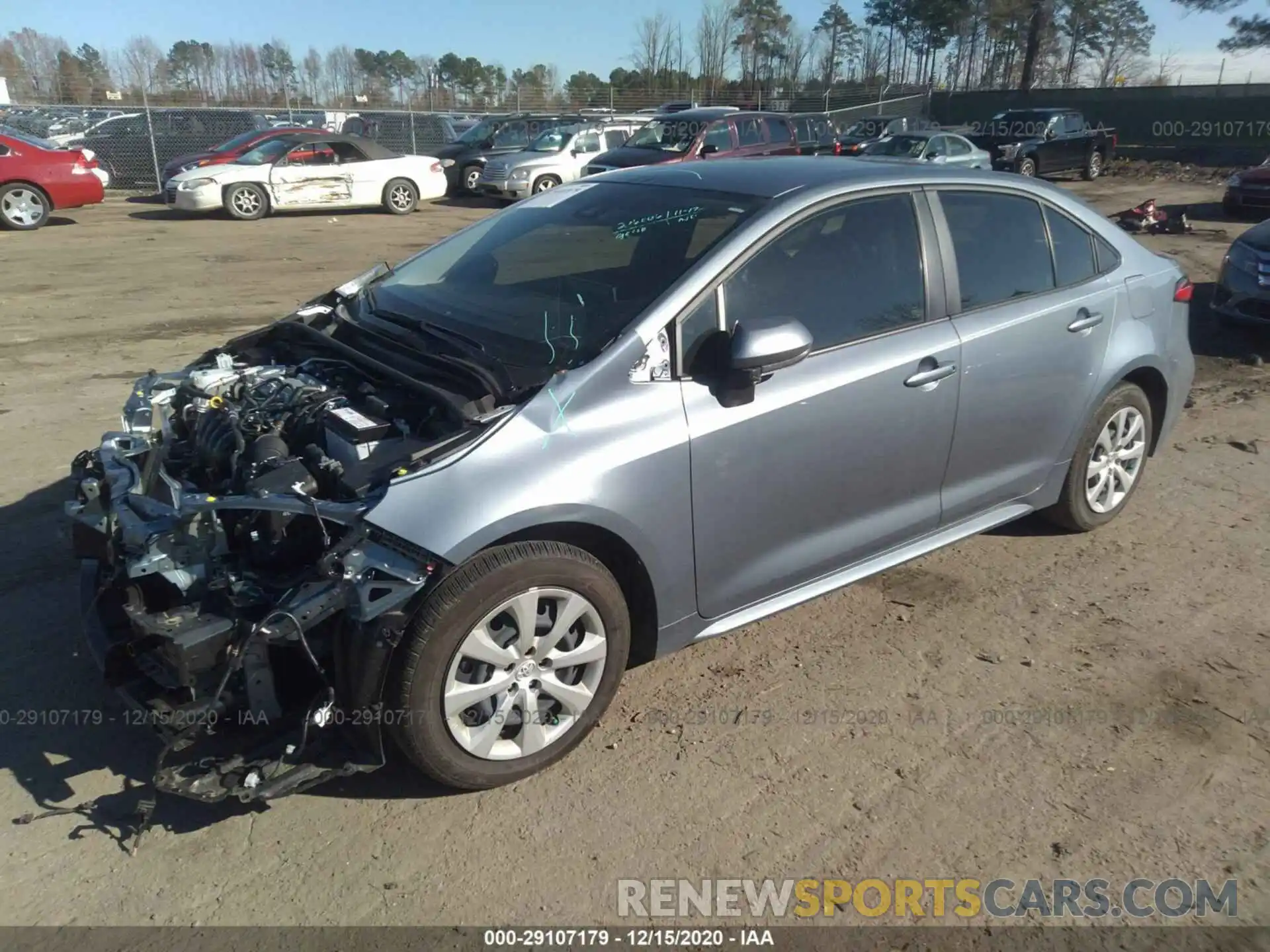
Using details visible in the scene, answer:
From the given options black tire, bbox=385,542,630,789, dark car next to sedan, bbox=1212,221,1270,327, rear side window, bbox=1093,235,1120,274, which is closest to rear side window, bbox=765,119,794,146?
dark car next to sedan, bbox=1212,221,1270,327

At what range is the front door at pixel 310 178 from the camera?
17.8 meters

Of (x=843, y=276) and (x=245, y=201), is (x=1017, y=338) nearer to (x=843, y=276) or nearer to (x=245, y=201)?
(x=843, y=276)

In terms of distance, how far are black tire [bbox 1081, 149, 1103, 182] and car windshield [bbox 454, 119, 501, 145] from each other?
1602 centimetres

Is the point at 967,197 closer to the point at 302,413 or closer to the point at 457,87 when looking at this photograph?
the point at 302,413

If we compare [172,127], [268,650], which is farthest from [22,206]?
[268,650]

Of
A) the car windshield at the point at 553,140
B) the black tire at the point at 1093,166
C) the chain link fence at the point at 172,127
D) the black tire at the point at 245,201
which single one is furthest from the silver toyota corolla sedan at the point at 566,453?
the black tire at the point at 1093,166

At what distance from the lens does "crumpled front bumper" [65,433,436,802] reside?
8.95 feet

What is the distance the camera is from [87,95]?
2922 centimetres

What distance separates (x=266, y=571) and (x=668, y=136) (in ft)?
56.0

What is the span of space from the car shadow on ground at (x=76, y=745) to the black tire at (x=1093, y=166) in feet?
93.6

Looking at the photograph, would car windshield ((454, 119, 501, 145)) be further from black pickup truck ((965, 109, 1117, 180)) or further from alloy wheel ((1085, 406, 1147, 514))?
alloy wheel ((1085, 406, 1147, 514))

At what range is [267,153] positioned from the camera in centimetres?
1808

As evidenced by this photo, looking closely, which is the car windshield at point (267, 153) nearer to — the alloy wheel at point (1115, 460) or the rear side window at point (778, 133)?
the rear side window at point (778, 133)

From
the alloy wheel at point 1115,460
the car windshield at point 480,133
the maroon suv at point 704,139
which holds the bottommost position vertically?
the alloy wheel at point 1115,460
